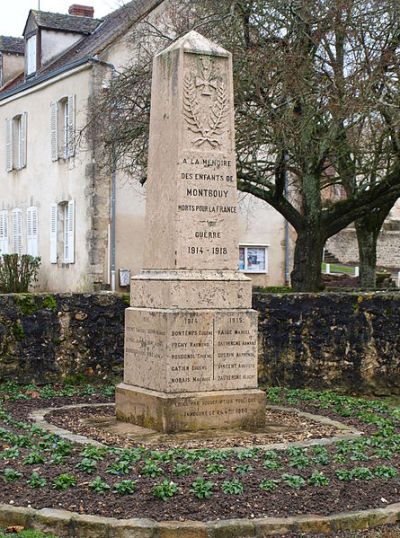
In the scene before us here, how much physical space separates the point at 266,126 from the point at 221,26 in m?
2.13

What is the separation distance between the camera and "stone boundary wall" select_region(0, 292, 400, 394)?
550 inches

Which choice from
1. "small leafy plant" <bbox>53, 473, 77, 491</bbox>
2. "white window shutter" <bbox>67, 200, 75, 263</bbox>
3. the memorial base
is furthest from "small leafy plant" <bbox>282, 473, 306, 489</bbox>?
"white window shutter" <bbox>67, 200, 75, 263</bbox>

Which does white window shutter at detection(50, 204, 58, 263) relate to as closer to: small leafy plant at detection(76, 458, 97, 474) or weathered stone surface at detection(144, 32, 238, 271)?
weathered stone surface at detection(144, 32, 238, 271)

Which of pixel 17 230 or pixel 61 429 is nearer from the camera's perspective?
pixel 61 429

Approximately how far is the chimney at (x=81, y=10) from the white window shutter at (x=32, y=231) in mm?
8492

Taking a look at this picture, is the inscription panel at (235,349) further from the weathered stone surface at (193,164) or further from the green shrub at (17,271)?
the green shrub at (17,271)

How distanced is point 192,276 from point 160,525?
3834mm

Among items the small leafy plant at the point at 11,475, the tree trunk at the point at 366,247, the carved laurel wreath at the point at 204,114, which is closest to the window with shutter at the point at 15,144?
the tree trunk at the point at 366,247

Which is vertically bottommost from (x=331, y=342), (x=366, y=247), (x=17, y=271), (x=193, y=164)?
(x=331, y=342)

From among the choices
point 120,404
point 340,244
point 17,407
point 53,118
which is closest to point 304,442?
point 120,404

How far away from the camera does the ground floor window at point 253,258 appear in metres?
30.2

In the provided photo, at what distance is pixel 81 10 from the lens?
3609 centimetres

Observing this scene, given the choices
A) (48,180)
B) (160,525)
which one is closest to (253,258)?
(48,180)

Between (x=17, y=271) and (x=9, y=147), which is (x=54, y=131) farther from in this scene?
(x=17, y=271)
